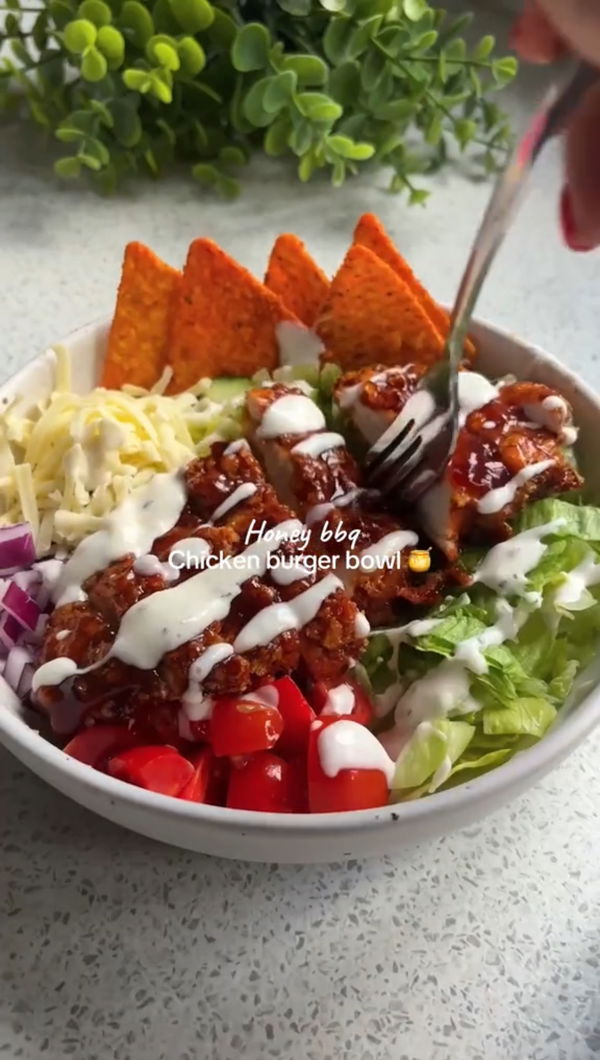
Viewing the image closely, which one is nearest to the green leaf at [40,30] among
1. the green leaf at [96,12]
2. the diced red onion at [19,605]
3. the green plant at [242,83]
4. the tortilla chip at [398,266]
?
the green plant at [242,83]

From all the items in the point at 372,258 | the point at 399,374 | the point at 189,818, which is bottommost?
the point at 189,818

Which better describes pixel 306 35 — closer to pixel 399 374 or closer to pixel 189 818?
pixel 399 374

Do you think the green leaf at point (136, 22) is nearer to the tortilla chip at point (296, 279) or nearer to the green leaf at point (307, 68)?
the green leaf at point (307, 68)

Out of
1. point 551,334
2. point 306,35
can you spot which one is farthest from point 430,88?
point 551,334

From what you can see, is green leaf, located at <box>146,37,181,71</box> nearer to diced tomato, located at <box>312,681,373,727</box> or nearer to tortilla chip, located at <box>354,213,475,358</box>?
tortilla chip, located at <box>354,213,475,358</box>

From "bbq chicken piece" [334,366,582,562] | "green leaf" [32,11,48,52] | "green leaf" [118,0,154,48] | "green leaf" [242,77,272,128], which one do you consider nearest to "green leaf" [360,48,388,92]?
"green leaf" [242,77,272,128]
